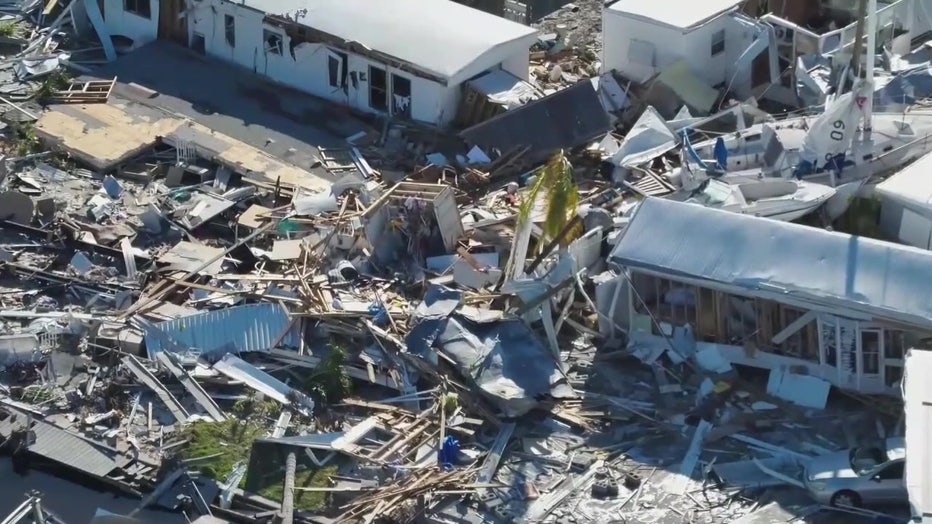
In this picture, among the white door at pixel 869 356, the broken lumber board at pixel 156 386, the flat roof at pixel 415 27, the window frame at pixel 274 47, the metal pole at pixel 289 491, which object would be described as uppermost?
the white door at pixel 869 356

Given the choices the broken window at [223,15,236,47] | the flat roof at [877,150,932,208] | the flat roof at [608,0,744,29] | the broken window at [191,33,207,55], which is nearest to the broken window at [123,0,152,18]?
the broken window at [191,33,207,55]

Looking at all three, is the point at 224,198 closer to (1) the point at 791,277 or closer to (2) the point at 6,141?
(2) the point at 6,141

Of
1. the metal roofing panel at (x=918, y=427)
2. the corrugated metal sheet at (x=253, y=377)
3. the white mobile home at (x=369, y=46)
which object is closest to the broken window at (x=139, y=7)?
the white mobile home at (x=369, y=46)

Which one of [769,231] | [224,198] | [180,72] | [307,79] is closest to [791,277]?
[769,231]

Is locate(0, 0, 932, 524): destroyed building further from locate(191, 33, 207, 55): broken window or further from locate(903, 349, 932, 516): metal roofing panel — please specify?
locate(191, 33, 207, 55): broken window

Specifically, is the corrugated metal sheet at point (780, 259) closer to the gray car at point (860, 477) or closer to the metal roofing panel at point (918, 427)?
the metal roofing panel at point (918, 427)

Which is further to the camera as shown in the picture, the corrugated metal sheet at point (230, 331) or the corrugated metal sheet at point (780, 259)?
the corrugated metal sheet at point (230, 331)
